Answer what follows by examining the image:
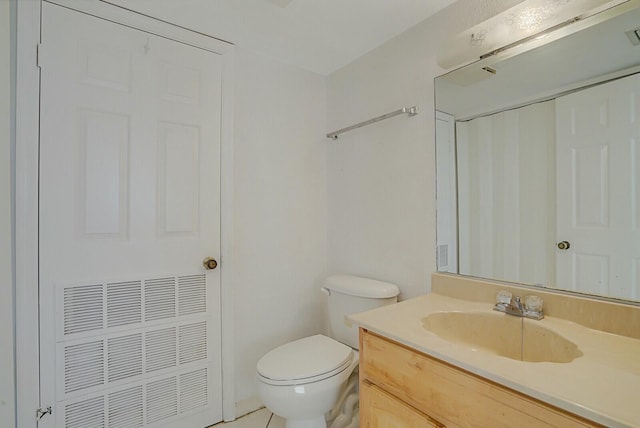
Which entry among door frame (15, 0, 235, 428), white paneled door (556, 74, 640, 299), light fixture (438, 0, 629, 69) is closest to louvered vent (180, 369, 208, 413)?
door frame (15, 0, 235, 428)

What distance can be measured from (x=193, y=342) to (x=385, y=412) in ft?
3.46

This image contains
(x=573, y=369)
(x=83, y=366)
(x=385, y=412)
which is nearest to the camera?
(x=573, y=369)

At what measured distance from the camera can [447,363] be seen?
2.73 ft

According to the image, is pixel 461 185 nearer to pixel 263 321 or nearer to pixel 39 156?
pixel 263 321

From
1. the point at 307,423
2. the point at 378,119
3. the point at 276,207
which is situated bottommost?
the point at 307,423

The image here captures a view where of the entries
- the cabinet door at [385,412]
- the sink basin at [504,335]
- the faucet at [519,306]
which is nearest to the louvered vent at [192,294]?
the cabinet door at [385,412]

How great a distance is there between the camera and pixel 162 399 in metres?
1.51

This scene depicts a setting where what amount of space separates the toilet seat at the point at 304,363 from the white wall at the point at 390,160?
1.48 feet

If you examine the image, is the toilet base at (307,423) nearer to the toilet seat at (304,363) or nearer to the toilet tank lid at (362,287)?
the toilet seat at (304,363)

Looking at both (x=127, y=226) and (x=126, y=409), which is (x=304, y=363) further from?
(x=127, y=226)

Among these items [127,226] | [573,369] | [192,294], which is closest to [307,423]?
[192,294]

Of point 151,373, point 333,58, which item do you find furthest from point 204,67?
point 151,373

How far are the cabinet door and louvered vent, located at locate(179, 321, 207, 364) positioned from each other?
36.8 inches

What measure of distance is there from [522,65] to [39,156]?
195 centimetres
